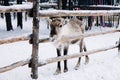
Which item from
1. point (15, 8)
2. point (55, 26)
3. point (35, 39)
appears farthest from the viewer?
point (55, 26)

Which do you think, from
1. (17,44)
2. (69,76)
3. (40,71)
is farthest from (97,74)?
(17,44)

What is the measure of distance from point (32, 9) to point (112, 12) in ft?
11.0

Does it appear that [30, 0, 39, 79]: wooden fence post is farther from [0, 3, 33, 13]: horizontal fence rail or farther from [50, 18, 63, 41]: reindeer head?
[50, 18, 63, 41]: reindeer head

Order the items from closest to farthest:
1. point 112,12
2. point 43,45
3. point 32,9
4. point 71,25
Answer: point 32,9, point 71,25, point 112,12, point 43,45

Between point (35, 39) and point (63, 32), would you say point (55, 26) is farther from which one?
point (35, 39)

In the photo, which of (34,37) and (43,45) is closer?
(34,37)

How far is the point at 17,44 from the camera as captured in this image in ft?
39.2

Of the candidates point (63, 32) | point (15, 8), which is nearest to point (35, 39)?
point (15, 8)

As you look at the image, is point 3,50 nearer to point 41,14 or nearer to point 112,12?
point 112,12

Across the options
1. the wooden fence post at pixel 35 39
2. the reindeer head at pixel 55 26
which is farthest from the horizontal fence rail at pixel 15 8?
the reindeer head at pixel 55 26

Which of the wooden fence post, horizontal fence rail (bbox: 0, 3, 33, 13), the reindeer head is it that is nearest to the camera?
horizontal fence rail (bbox: 0, 3, 33, 13)

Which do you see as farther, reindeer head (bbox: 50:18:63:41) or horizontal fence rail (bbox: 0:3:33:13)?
reindeer head (bbox: 50:18:63:41)

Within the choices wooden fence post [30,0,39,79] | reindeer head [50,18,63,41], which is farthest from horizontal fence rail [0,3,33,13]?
reindeer head [50,18,63,41]

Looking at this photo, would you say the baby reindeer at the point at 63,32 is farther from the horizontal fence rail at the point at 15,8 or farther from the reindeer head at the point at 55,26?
the horizontal fence rail at the point at 15,8
